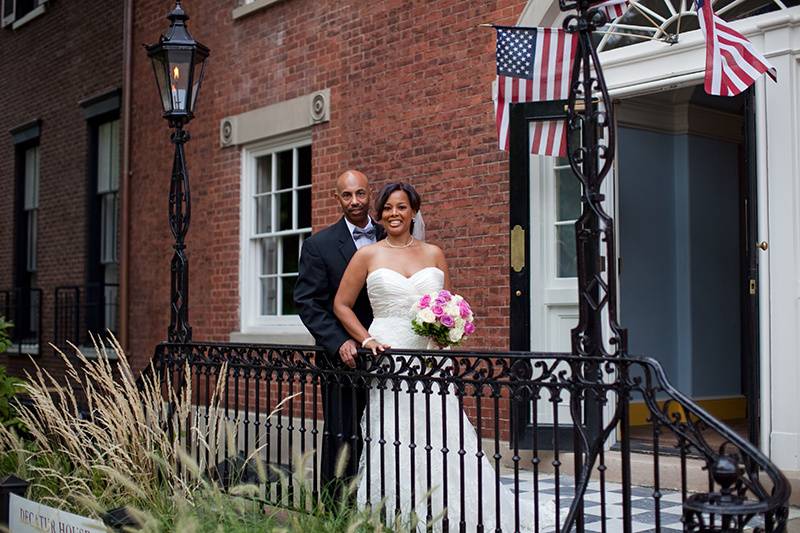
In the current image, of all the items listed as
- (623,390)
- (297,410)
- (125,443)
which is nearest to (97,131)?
(297,410)

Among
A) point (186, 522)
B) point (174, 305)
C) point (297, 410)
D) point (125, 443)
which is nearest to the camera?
point (186, 522)

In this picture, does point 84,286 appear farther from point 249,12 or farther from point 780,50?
point 780,50

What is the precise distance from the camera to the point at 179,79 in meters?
6.75

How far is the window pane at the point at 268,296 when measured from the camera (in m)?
10.0

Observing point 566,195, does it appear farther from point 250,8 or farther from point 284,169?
point 250,8

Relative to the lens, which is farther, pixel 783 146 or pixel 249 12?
pixel 249 12

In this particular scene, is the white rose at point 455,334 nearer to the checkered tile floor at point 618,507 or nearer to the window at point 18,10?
the checkered tile floor at point 618,507

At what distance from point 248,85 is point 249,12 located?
73 cm

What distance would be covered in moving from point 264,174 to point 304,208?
798 millimetres

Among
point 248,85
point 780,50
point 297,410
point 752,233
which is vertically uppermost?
point 248,85

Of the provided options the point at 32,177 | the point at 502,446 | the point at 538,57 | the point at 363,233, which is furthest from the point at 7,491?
the point at 32,177

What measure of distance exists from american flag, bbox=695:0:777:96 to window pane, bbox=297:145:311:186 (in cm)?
482

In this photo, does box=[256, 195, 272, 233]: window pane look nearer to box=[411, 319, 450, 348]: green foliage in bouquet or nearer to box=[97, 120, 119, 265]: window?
box=[97, 120, 119, 265]: window

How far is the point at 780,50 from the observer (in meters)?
5.90
